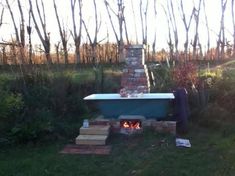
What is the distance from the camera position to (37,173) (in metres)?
5.92

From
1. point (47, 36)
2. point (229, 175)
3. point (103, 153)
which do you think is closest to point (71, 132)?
point (103, 153)

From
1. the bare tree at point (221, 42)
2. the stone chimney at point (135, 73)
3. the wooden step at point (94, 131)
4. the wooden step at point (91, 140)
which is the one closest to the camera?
the wooden step at point (91, 140)

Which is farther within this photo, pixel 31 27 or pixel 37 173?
pixel 31 27

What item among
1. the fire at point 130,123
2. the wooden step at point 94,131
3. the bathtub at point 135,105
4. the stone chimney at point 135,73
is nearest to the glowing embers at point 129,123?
the fire at point 130,123

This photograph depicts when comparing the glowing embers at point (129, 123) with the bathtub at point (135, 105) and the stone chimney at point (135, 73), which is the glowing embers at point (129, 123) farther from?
the stone chimney at point (135, 73)

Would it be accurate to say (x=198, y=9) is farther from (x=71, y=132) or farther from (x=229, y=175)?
(x=229, y=175)

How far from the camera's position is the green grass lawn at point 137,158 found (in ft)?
19.6

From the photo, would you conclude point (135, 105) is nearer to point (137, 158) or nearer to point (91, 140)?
point (91, 140)

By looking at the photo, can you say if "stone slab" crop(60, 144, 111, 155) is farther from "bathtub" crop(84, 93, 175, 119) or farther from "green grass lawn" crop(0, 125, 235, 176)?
"bathtub" crop(84, 93, 175, 119)

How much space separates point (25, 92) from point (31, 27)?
8220mm

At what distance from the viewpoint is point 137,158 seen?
6.53 m

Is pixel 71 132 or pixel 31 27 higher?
pixel 31 27

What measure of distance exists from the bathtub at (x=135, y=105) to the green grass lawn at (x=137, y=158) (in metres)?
0.44

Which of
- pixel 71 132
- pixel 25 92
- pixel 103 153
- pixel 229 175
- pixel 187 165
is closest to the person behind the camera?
pixel 229 175
